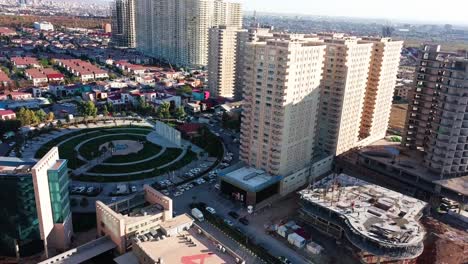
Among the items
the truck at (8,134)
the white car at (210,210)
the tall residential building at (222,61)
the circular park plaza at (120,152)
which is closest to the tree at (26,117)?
the truck at (8,134)

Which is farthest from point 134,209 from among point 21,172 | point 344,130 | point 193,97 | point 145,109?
point 193,97

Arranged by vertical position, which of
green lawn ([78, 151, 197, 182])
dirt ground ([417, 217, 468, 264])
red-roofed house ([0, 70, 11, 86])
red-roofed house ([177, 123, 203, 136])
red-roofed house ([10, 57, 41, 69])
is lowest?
dirt ground ([417, 217, 468, 264])

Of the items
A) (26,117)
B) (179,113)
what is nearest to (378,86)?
(179,113)

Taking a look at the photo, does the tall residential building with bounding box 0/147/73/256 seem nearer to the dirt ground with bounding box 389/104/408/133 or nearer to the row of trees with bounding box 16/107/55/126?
the row of trees with bounding box 16/107/55/126

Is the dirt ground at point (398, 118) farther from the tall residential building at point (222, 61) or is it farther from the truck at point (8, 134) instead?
the truck at point (8, 134)

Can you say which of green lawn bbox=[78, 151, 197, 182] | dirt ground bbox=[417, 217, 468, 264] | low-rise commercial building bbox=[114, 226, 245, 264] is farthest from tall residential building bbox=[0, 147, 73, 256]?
dirt ground bbox=[417, 217, 468, 264]
